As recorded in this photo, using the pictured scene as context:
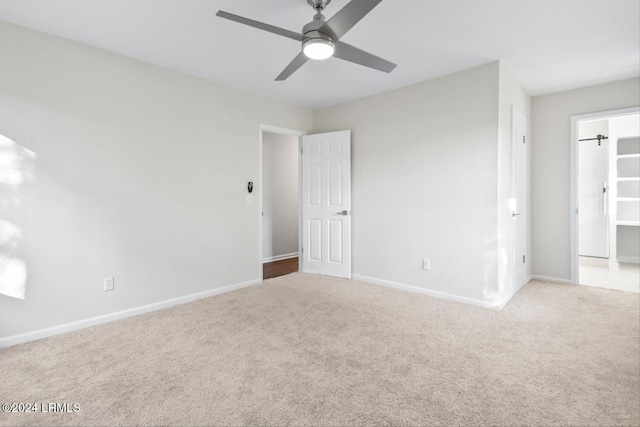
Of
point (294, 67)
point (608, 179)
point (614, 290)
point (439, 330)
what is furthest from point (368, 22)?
point (608, 179)

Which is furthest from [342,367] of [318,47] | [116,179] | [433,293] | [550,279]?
[550,279]

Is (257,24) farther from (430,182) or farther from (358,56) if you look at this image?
(430,182)

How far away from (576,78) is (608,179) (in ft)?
8.92

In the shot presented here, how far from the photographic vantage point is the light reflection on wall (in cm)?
240

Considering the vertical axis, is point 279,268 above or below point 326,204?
below

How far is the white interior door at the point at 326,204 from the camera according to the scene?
176 inches

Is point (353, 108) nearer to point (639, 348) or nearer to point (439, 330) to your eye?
point (439, 330)

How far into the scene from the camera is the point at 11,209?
244 cm

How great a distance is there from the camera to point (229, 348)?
2398 millimetres

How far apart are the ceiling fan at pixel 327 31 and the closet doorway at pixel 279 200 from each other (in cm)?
354

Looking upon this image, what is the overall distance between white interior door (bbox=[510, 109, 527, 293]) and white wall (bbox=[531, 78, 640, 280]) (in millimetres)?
444

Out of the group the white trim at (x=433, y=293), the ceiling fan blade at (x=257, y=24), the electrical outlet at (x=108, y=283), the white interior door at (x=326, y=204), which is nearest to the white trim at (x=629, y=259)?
the white trim at (x=433, y=293)

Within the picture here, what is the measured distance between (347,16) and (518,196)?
10.5ft

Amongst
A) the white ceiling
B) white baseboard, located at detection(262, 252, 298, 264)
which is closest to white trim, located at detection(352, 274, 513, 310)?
white baseboard, located at detection(262, 252, 298, 264)
